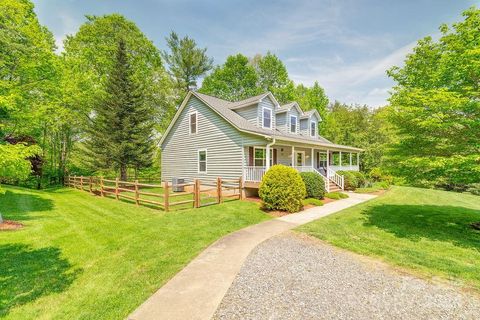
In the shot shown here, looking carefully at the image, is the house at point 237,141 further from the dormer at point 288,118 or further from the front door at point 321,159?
the front door at point 321,159

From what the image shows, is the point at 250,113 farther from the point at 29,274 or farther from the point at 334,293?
the point at 29,274

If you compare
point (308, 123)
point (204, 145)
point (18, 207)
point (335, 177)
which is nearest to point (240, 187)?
point (204, 145)

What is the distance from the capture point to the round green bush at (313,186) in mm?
13008

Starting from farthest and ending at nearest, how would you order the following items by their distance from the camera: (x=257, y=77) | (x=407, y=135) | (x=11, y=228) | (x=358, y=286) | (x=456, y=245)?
1. (x=257, y=77)
2. (x=407, y=135)
3. (x=11, y=228)
4. (x=456, y=245)
5. (x=358, y=286)

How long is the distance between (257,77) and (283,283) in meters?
34.2

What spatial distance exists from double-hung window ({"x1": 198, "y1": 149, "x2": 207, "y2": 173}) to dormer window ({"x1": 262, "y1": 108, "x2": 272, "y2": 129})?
15.8ft

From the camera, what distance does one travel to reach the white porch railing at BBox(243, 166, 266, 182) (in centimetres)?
1330

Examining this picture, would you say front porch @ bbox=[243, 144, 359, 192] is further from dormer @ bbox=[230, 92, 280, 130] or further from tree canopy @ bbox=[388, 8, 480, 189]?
tree canopy @ bbox=[388, 8, 480, 189]

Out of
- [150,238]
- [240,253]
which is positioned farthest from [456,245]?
[150,238]

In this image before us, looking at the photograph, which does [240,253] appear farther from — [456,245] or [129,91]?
[129,91]

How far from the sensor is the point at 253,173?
530 inches

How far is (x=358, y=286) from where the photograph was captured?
→ 413 cm

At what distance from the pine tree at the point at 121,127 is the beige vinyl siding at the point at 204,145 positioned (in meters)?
2.07

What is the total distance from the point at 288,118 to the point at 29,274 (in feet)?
56.2
